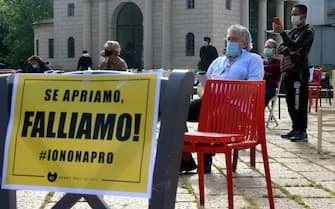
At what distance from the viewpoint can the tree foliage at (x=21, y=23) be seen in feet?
223

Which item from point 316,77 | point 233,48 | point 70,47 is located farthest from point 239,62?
point 70,47

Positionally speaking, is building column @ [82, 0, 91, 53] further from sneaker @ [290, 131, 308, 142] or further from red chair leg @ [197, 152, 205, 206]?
red chair leg @ [197, 152, 205, 206]

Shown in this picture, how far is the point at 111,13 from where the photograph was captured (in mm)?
55562

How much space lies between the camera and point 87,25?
57.6m

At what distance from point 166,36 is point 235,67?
45.6m

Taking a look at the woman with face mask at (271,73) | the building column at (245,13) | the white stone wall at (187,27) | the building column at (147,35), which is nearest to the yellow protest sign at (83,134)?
the woman with face mask at (271,73)

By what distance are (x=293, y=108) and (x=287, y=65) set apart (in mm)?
652

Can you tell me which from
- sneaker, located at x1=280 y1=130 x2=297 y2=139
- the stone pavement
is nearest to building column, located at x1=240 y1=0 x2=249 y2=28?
sneaker, located at x1=280 y1=130 x2=297 y2=139

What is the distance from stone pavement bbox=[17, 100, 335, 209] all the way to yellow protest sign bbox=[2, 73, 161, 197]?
4.22ft

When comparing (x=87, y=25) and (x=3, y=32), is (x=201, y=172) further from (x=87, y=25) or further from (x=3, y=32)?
(x=3, y=32)

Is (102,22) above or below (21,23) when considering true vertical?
below

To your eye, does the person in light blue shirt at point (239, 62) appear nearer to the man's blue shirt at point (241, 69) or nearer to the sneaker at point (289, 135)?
the man's blue shirt at point (241, 69)

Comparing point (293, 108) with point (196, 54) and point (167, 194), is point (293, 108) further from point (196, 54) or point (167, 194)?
point (196, 54)

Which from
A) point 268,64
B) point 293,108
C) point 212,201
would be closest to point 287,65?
point 293,108
